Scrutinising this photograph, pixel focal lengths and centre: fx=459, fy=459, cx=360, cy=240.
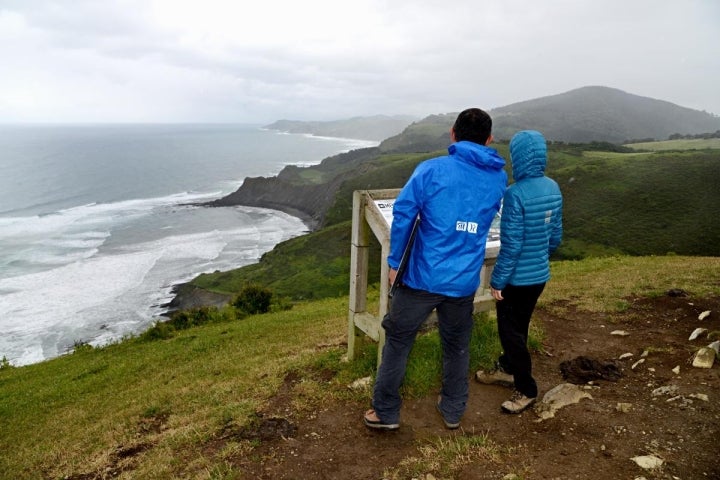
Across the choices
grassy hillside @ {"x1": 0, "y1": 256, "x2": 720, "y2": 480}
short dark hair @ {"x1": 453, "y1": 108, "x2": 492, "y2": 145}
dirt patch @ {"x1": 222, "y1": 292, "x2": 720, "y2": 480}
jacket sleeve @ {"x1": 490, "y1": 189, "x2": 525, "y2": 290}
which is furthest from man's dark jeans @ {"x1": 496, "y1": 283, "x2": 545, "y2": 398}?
short dark hair @ {"x1": 453, "y1": 108, "x2": 492, "y2": 145}

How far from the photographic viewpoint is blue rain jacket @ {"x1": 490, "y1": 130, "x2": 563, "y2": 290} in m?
5.48

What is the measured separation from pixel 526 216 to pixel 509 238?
0.34m

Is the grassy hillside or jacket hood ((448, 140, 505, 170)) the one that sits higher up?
jacket hood ((448, 140, 505, 170))

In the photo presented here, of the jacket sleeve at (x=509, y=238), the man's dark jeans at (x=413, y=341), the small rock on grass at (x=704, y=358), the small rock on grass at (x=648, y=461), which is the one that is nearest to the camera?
the small rock on grass at (x=648, y=461)

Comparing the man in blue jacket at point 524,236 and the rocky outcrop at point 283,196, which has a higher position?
the man in blue jacket at point 524,236

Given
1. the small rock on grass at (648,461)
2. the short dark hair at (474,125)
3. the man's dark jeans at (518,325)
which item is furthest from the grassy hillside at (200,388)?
the short dark hair at (474,125)

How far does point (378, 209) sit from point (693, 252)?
246 feet

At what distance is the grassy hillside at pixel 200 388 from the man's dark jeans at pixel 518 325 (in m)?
1.29

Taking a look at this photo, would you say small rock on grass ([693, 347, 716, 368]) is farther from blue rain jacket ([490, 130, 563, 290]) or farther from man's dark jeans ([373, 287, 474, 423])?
man's dark jeans ([373, 287, 474, 423])

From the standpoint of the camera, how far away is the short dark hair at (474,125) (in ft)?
16.8

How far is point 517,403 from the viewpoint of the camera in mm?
6168

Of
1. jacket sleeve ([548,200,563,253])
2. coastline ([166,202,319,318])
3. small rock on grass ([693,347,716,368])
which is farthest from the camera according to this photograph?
coastline ([166,202,319,318])

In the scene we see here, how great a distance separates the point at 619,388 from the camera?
21.5 ft

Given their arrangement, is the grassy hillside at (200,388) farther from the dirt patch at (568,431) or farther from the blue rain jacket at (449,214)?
the blue rain jacket at (449,214)
